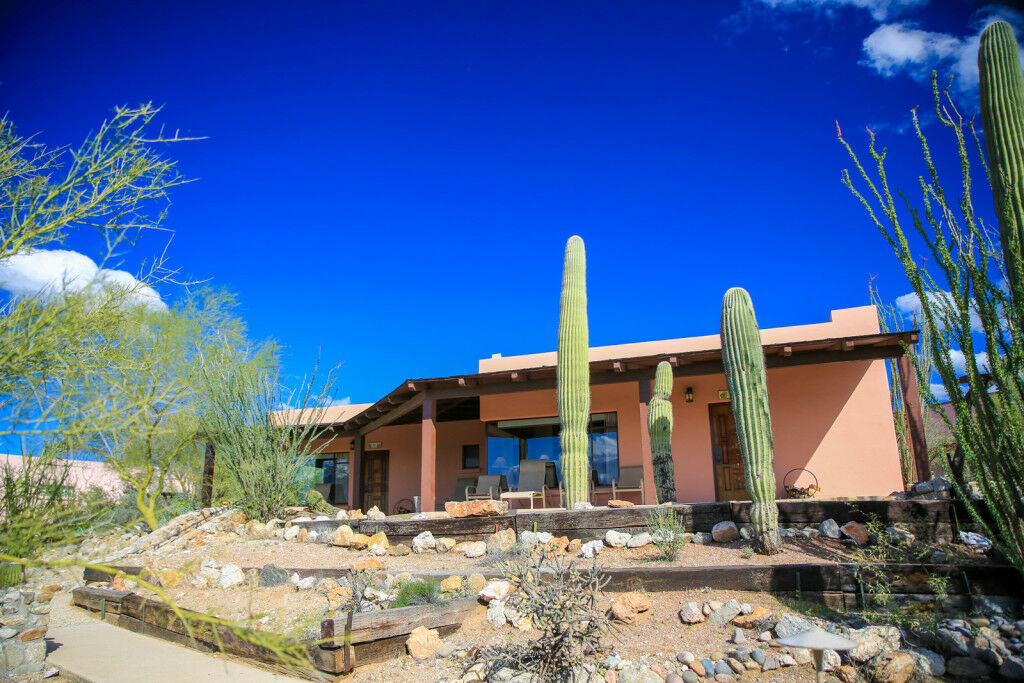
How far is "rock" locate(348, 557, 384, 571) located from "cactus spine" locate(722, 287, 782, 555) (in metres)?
3.91

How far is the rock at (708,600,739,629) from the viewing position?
15.0 feet

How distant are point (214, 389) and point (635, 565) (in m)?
7.10

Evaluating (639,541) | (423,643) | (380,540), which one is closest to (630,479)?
(639,541)

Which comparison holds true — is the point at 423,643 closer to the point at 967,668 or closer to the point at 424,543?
the point at 424,543

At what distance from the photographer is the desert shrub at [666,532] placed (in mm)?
5940

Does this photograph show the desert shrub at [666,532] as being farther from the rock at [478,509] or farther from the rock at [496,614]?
the rock at [478,509]

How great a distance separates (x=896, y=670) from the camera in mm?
3594

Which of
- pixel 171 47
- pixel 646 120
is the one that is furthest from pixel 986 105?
pixel 646 120

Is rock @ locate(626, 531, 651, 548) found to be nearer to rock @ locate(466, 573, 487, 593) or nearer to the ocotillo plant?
the ocotillo plant

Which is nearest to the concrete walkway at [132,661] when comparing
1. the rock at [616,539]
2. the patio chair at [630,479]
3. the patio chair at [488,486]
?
the rock at [616,539]

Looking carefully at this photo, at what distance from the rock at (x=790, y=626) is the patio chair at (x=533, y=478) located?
7.30 m

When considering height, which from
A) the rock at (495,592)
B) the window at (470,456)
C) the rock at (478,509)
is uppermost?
the window at (470,456)

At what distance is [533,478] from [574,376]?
411cm

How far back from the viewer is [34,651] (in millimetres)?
4863
